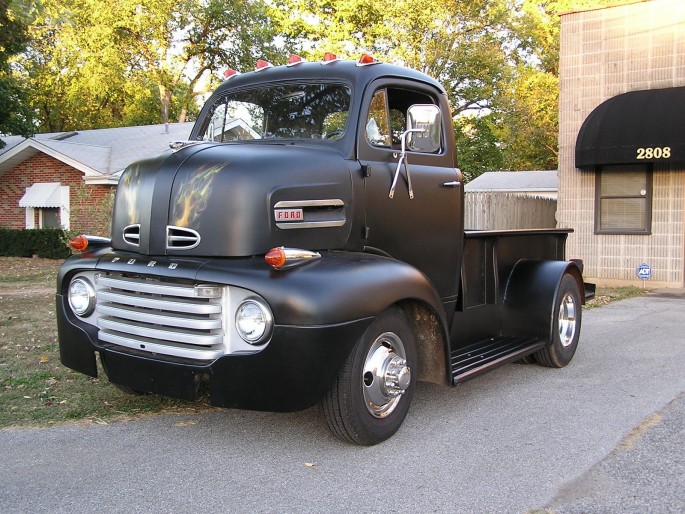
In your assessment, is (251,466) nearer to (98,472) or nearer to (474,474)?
(98,472)

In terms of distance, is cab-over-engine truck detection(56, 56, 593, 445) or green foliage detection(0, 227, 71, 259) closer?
cab-over-engine truck detection(56, 56, 593, 445)

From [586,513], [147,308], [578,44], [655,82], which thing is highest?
[578,44]

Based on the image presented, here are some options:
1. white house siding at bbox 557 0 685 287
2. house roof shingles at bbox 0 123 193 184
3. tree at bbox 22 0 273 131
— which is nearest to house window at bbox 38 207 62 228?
house roof shingles at bbox 0 123 193 184

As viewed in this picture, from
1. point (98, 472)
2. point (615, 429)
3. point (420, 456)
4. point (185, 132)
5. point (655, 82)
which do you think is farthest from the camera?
point (185, 132)

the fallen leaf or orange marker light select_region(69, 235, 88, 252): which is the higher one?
orange marker light select_region(69, 235, 88, 252)

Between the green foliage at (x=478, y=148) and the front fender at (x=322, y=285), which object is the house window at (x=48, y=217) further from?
the front fender at (x=322, y=285)

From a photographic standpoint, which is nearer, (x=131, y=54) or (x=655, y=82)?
(x=655, y=82)

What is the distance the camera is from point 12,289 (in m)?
12.6

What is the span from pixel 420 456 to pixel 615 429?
1457 millimetres

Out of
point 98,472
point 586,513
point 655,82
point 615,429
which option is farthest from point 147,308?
point 655,82

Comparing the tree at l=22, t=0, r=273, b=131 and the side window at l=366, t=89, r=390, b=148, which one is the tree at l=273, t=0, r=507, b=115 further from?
the side window at l=366, t=89, r=390, b=148

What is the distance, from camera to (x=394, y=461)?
3871 mm

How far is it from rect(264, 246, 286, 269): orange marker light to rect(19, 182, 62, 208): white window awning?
20151 millimetres

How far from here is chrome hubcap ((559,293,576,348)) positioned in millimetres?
6312
